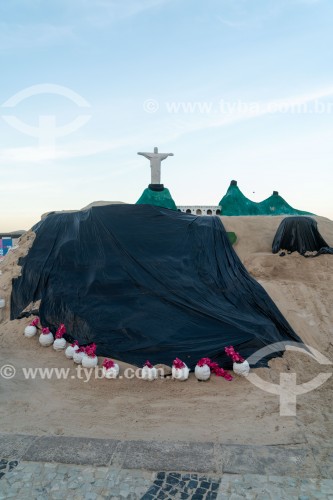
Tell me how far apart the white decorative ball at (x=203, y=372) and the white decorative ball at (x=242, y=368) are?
0.46 m

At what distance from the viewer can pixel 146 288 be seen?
23.0 ft

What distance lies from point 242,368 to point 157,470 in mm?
2497

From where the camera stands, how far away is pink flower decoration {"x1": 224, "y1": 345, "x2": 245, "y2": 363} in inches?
229

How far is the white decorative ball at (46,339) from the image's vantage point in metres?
6.97

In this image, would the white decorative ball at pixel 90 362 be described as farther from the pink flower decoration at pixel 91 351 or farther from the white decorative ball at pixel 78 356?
the white decorative ball at pixel 78 356

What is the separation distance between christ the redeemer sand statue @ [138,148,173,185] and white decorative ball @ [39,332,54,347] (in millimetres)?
8513

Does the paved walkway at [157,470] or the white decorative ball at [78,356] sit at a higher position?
the white decorative ball at [78,356]

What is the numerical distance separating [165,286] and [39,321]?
2.70 metres

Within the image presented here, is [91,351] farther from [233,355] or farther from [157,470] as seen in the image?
[157,470]

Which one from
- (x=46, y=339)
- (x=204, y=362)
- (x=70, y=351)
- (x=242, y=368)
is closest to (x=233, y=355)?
(x=242, y=368)

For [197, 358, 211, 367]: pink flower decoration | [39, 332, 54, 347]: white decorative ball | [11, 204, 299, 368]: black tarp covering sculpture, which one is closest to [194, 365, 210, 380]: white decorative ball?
[197, 358, 211, 367]: pink flower decoration

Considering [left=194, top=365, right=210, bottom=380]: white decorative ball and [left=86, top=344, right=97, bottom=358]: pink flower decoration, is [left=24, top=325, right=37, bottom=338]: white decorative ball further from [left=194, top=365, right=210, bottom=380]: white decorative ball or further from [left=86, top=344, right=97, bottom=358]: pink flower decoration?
[left=194, top=365, right=210, bottom=380]: white decorative ball

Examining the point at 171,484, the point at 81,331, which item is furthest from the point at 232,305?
the point at 171,484

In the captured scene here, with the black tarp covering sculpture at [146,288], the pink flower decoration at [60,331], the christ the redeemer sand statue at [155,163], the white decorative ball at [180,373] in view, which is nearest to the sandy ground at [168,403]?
the white decorative ball at [180,373]
